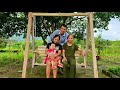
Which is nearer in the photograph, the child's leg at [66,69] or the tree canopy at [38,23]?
the child's leg at [66,69]

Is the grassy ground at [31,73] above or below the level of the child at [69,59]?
below

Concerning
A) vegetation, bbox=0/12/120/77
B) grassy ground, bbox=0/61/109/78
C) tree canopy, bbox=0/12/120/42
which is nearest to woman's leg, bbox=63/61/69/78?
grassy ground, bbox=0/61/109/78

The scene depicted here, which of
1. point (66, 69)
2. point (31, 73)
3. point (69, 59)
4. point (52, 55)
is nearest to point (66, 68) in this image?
point (66, 69)

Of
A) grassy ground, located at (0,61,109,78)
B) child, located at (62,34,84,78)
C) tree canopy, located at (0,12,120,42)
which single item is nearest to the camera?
child, located at (62,34,84,78)

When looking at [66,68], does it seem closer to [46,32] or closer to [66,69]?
[66,69]

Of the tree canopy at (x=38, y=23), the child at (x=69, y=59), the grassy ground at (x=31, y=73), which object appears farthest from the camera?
the tree canopy at (x=38, y=23)

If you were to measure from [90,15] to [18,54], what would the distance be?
3.37m

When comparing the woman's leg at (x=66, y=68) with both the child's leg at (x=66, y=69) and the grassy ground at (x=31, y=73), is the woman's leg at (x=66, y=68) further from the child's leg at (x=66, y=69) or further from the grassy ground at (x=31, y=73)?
the grassy ground at (x=31, y=73)

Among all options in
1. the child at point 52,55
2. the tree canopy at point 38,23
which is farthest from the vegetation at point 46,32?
the child at point 52,55

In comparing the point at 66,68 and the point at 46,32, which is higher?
the point at 46,32

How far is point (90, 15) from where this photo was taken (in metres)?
4.49

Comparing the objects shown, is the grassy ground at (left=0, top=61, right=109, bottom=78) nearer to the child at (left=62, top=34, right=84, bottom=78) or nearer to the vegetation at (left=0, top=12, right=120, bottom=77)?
the vegetation at (left=0, top=12, right=120, bottom=77)

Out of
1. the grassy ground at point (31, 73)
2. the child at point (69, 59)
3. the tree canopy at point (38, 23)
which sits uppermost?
the tree canopy at point (38, 23)
